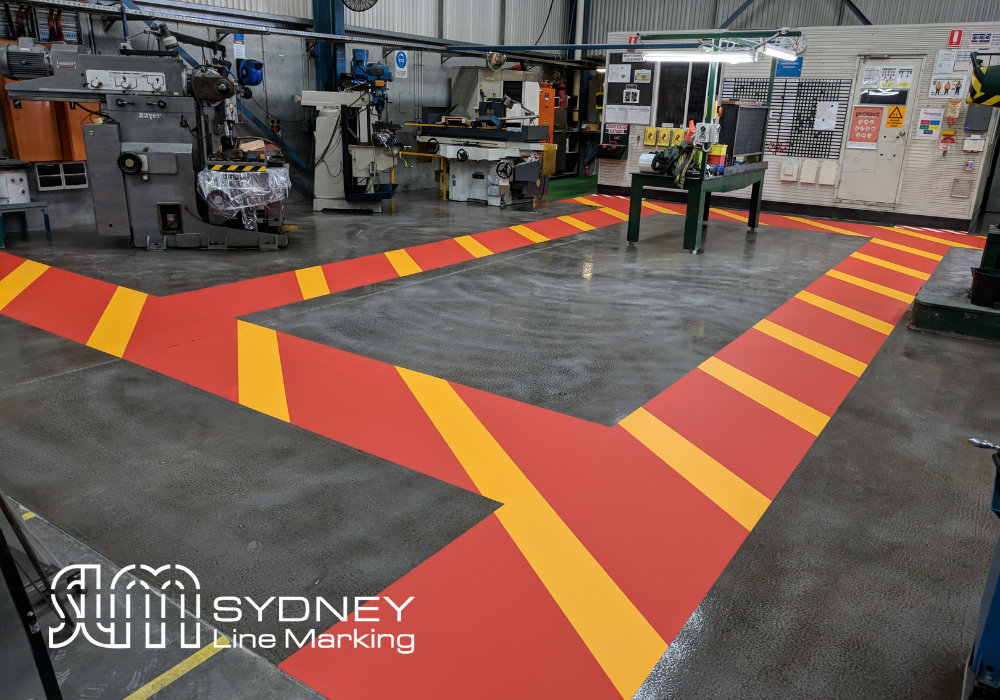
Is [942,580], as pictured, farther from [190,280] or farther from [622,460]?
[190,280]

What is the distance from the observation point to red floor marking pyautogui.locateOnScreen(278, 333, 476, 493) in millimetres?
3068

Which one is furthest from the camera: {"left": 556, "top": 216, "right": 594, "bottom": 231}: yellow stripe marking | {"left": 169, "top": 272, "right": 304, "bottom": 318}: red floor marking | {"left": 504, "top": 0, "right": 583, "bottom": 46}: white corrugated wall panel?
{"left": 504, "top": 0, "right": 583, "bottom": 46}: white corrugated wall panel

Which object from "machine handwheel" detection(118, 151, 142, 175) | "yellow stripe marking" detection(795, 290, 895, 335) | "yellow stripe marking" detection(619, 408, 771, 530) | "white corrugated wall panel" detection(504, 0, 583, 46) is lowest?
"yellow stripe marking" detection(619, 408, 771, 530)

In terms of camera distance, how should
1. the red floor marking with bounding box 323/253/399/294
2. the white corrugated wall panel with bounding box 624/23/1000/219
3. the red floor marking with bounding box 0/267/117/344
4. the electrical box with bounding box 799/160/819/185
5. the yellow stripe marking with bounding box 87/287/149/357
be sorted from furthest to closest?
the electrical box with bounding box 799/160/819/185 → the white corrugated wall panel with bounding box 624/23/1000/219 → the red floor marking with bounding box 323/253/399/294 → the red floor marking with bounding box 0/267/117/344 → the yellow stripe marking with bounding box 87/287/149/357

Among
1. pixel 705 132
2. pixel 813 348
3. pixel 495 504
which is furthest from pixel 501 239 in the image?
pixel 495 504

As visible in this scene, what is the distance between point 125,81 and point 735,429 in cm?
597

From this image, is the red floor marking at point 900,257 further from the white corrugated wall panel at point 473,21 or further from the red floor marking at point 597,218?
the white corrugated wall panel at point 473,21

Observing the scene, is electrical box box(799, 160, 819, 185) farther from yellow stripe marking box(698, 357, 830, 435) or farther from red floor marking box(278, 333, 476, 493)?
red floor marking box(278, 333, 476, 493)

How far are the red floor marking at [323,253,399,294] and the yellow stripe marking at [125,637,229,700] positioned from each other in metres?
3.88

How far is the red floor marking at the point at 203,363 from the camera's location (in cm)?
372

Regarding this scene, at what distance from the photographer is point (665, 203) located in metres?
11.3

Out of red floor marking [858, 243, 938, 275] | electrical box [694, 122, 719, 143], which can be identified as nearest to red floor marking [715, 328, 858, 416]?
electrical box [694, 122, 719, 143]

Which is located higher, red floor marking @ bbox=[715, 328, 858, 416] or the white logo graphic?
red floor marking @ bbox=[715, 328, 858, 416]

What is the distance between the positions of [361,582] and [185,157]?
558 centimetres
